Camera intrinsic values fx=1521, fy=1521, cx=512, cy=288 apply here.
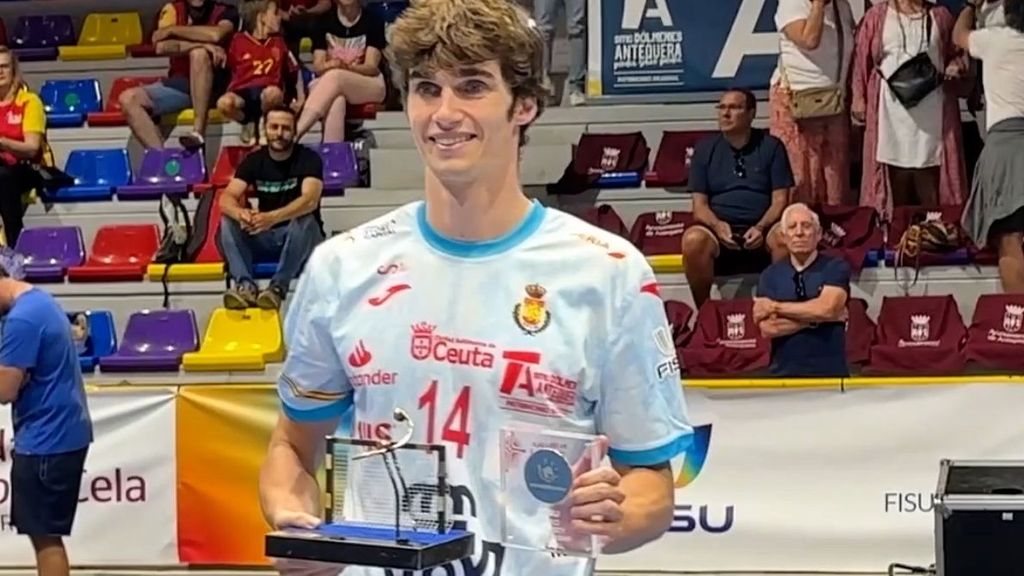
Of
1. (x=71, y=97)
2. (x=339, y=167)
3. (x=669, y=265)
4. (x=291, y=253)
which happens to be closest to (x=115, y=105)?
(x=71, y=97)

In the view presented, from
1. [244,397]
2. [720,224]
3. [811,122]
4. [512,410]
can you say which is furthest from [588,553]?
[811,122]

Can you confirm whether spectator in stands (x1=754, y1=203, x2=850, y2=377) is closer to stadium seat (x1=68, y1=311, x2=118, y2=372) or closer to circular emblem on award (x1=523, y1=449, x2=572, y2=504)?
stadium seat (x1=68, y1=311, x2=118, y2=372)

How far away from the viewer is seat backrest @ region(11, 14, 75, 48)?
40.3ft

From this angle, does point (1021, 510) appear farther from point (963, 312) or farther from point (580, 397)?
point (963, 312)

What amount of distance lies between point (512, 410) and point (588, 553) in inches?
8.4

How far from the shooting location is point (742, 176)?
8.40m

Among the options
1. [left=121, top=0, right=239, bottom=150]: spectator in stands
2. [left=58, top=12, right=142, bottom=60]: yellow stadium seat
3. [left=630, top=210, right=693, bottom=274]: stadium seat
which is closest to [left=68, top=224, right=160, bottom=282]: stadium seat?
[left=121, top=0, right=239, bottom=150]: spectator in stands

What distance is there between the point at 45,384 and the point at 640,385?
4.24 m

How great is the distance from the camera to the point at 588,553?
1912 mm

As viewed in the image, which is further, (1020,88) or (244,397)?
(1020,88)

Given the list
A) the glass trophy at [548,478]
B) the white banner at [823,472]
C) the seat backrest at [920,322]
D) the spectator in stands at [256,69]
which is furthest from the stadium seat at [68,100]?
the glass trophy at [548,478]

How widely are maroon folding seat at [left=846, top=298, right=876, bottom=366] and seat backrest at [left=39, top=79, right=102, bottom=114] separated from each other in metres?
6.05

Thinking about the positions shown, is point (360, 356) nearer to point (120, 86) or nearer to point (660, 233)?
point (660, 233)

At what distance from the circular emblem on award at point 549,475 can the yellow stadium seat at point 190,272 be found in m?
7.57
